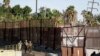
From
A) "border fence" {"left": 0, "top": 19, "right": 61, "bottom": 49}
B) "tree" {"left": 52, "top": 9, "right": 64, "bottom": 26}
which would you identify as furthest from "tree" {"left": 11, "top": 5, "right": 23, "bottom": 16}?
"border fence" {"left": 0, "top": 19, "right": 61, "bottom": 49}

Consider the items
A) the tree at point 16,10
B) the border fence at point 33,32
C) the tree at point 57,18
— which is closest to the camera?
the border fence at point 33,32

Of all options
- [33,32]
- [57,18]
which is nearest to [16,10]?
[57,18]

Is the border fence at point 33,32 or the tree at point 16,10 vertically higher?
the tree at point 16,10

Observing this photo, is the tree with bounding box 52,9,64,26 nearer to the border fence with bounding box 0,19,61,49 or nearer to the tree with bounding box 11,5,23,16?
the border fence with bounding box 0,19,61,49

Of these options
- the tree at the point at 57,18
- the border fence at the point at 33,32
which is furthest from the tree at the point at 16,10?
the border fence at the point at 33,32

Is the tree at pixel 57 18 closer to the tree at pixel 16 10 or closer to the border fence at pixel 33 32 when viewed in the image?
the border fence at pixel 33 32

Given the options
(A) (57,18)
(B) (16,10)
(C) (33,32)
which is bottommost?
(C) (33,32)

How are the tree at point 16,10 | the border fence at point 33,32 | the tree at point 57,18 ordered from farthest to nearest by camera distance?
the tree at point 16,10, the tree at point 57,18, the border fence at point 33,32

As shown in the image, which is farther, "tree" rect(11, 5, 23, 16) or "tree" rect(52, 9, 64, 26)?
"tree" rect(11, 5, 23, 16)

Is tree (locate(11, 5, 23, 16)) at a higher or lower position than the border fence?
higher

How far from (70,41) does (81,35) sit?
60.8 inches

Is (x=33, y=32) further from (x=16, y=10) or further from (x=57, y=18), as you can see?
(x=16, y=10)

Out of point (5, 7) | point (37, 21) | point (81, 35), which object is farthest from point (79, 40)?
point (5, 7)

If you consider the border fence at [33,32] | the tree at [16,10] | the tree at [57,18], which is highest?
the tree at [16,10]
